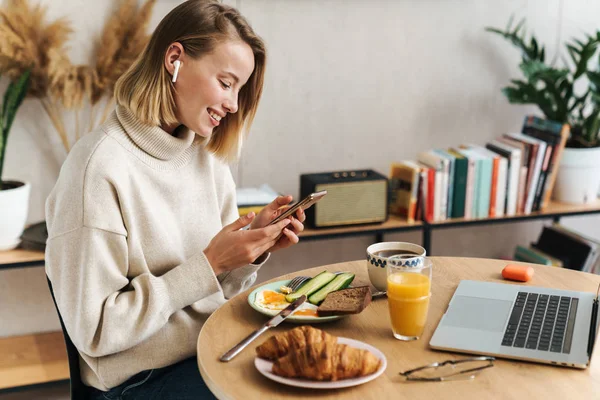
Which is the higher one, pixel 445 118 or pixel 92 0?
pixel 92 0

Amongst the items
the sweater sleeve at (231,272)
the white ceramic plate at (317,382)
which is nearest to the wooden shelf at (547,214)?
the sweater sleeve at (231,272)

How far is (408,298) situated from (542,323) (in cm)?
26

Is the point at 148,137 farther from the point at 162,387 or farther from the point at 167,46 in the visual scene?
the point at 162,387

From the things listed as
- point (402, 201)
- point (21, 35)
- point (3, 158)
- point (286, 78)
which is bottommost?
point (402, 201)

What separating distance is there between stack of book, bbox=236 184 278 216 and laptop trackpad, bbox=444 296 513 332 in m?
1.13

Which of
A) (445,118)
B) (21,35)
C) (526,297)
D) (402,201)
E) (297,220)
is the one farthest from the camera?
(445,118)

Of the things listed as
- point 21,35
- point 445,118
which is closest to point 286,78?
point 445,118

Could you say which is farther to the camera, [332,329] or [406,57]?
[406,57]

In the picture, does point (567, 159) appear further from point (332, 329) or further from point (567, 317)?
point (332, 329)

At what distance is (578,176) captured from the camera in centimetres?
284

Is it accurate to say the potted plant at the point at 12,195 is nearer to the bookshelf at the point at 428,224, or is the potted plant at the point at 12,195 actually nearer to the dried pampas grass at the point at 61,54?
the dried pampas grass at the point at 61,54

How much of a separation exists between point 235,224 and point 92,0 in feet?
4.40

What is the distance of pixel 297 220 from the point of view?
1.58 meters

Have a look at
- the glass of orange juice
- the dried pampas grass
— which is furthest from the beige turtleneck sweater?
the dried pampas grass
